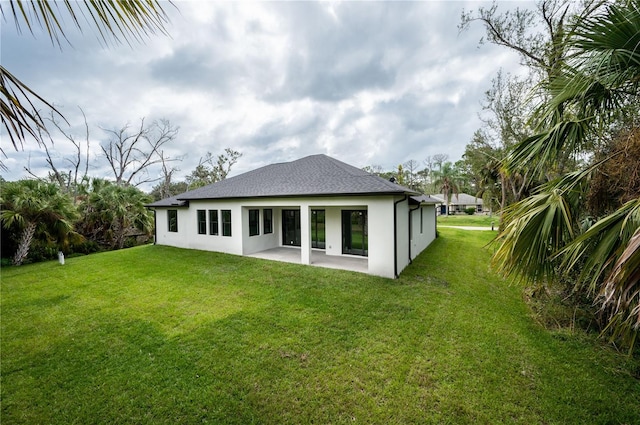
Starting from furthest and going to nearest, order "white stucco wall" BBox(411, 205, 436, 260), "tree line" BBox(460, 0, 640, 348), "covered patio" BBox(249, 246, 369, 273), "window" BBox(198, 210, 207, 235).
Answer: "window" BBox(198, 210, 207, 235), "white stucco wall" BBox(411, 205, 436, 260), "covered patio" BBox(249, 246, 369, 273), "tree line" BBox(460, 0, 640, 348)

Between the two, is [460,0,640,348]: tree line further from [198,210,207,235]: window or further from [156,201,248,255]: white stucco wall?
[198,210,207,235]: window

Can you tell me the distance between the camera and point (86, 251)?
14.2 m

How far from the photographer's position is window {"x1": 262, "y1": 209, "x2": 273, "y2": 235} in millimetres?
13067

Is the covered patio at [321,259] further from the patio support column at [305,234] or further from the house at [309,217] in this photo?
the patio support column at [305,234]

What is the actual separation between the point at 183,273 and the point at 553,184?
1025 centimetres

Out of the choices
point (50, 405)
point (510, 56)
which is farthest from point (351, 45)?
point (50, 405)

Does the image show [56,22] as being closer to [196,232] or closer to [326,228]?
[326,228]

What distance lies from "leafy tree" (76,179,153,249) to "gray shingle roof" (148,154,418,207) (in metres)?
2.68

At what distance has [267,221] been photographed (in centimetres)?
1334

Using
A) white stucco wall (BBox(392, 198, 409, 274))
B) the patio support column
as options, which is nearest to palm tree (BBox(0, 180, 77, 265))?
the patio support column

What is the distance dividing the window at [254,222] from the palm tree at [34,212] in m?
8.18

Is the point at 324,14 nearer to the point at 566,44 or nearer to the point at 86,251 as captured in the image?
the point at 566,44

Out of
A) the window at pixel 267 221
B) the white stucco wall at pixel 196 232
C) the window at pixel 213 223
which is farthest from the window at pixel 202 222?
the window at pixel 267 221

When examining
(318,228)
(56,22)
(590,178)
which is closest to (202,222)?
(318,228)
